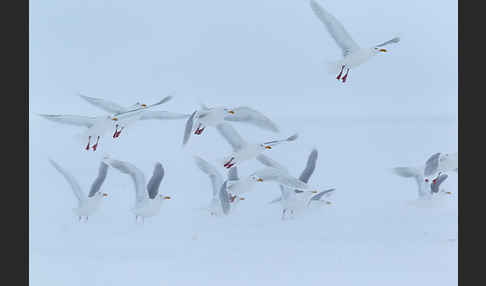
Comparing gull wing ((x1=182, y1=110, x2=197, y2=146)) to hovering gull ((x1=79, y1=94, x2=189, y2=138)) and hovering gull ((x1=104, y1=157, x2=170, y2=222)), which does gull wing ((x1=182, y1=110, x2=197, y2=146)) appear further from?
hovering gull ((x1=104, y1=157, x2=170, y2=222))

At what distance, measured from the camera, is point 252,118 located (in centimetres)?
220

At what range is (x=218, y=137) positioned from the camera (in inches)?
87.0

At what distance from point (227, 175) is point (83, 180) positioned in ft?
2.24

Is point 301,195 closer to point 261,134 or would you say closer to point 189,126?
point 261,134

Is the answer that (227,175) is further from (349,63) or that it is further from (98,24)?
(98,24)

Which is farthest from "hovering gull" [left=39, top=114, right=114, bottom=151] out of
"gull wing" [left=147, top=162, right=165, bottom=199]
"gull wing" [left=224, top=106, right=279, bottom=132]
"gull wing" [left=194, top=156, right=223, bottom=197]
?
"gull wing" [left=224, top=106, right=279, bottom=132]

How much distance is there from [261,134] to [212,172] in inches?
11.4

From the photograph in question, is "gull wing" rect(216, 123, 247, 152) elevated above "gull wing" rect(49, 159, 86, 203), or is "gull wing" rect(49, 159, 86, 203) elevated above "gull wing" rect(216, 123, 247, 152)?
"gull wing" rect(216, 123, 247, 152)

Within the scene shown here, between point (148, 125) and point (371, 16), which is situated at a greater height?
point (371, 16)

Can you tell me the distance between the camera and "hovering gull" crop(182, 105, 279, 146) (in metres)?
2.20

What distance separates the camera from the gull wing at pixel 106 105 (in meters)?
2.21

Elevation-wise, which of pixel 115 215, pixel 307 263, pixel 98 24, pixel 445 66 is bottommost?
pixel 307 263

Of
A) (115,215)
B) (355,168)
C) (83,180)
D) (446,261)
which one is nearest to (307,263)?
(355,168)

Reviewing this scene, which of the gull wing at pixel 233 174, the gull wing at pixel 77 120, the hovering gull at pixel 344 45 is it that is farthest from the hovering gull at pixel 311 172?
the gull wing at pixel 77 120
